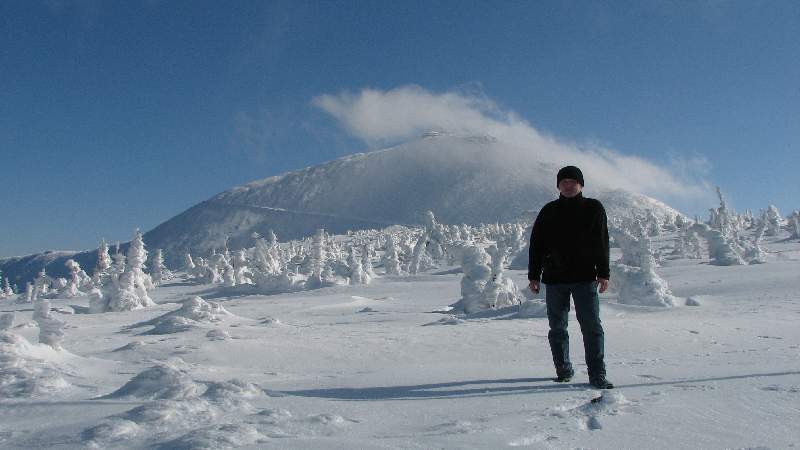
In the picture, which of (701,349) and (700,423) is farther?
(701,349)

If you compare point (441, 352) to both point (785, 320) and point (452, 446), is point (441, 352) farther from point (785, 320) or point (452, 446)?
point (785, 320)

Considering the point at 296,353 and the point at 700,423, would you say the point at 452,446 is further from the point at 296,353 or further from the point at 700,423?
the point at 296,353

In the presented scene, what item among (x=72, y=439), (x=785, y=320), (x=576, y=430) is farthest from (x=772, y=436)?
(x=785, y=320)

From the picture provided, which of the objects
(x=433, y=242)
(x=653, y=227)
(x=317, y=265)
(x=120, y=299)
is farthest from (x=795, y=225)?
(x=120, y=299)

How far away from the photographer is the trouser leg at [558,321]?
4305mm

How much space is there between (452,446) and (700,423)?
1.32 meters

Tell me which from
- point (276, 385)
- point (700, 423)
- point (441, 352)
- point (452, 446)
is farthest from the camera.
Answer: point (441, 352)

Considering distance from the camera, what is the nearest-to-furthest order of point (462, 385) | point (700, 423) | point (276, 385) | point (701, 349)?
point (700, 423), point (462, 385), point (276, 385), point (701, 349)

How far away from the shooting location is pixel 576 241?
4.30 metres

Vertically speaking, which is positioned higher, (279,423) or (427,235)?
(427,235)

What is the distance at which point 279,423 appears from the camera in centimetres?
290

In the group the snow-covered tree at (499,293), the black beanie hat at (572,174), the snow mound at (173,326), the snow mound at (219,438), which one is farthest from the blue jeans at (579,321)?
the snow-covered tree at (499,293)

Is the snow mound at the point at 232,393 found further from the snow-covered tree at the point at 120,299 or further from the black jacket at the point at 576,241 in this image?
the snow-covered tree at the point at 120,299

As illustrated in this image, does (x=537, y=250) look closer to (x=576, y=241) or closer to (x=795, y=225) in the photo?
(x=576, y=241)
